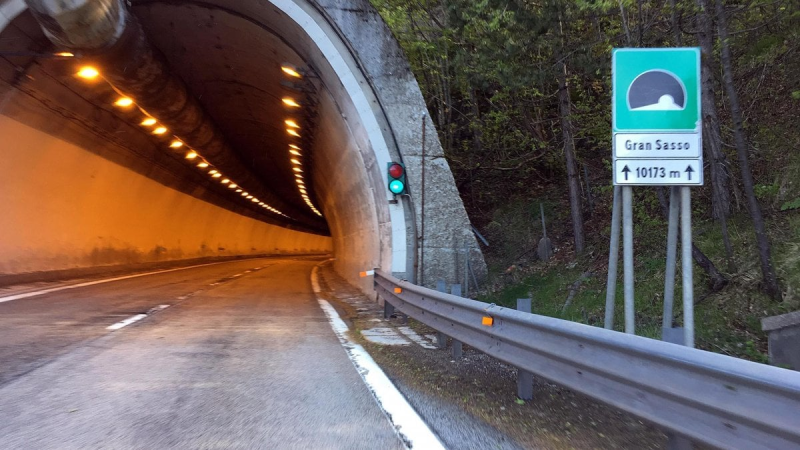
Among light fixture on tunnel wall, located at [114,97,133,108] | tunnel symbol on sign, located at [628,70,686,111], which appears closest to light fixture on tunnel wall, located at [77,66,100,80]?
light fixture on tunnel wall, located at [114,97,133,108]

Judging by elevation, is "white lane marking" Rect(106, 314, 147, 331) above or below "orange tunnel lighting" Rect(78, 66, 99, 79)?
below

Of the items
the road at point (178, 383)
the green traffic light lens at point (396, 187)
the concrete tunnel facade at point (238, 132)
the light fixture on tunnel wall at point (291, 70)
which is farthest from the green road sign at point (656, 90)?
the light fixture on tunnel wall at point (291, 70)

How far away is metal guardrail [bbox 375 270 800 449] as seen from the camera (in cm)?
266

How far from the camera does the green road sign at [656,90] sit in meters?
5.09

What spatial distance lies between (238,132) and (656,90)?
21.0m

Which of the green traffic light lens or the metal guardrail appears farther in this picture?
the green traffic light lens

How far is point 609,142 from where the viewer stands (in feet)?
40.2

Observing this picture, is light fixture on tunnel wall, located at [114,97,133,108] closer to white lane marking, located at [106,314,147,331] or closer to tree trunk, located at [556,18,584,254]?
white lane marking, located at [106,314,147,331]

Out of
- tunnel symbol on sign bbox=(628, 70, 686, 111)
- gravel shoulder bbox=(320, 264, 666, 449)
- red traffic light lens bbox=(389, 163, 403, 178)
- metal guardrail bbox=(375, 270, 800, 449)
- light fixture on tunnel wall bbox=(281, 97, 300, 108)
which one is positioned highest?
light fixture on tunnel wall bbox=(281, 97, 300, 108)

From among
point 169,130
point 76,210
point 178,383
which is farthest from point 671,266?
point 76,210

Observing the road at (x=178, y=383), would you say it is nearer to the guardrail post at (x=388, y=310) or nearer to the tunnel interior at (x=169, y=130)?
the guardrail post at (x=388, y=310)

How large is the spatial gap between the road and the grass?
4.02 m

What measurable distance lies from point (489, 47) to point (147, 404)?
882cm

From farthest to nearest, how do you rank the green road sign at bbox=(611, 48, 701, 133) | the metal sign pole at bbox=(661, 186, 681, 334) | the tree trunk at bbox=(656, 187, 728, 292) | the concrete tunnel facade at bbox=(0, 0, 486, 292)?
the concrete tunnel facade at bbox=(0, 0, 486, 292) < the tree trunk at bbox=(656, 187, 728, 292) < the green road sign at bbox=(611, 48, 701, 133) < the metal sign pole at bbox=(661, 186, 681, 334)
